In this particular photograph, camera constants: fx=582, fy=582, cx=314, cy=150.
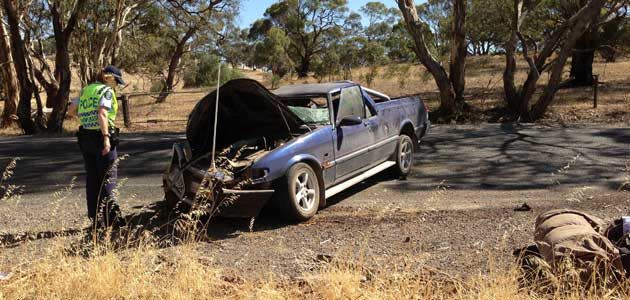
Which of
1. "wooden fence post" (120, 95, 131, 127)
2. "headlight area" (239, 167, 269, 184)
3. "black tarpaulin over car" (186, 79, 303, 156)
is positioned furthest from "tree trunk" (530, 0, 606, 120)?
"wooden fence post" (120, 95, 131, 127)

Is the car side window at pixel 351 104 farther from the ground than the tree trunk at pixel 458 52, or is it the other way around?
the tree trunk at pixel 458 52

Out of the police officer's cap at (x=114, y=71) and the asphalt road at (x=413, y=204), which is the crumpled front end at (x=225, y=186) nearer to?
the asphalt road at (x=413, y=204)

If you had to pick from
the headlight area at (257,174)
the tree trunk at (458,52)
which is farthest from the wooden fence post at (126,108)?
the headlight area at (257,174)

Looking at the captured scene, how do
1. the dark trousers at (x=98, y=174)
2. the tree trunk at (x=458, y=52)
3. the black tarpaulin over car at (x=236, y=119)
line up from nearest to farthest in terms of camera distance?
the dark trousers at (x=98, y=174)
the black tarpaulin over car at (x=236, y=119)
the tree trunk at (x=458, y=52)

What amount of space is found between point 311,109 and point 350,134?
59 centimetres

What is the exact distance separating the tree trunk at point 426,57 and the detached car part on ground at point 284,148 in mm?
9805

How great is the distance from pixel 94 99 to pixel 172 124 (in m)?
15.6

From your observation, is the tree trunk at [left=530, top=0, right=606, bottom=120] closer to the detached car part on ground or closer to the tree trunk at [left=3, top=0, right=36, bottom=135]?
the detached car part on ground

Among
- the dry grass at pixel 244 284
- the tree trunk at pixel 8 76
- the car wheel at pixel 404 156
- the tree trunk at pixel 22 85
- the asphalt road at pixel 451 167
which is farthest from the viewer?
the tree trunk at pixel 8 76

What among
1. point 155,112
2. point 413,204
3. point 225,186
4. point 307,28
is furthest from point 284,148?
point 307,28

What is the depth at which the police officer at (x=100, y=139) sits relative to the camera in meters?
5.93

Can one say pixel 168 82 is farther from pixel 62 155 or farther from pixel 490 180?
pixel 490 180

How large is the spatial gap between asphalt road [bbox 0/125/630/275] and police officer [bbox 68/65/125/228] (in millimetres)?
360

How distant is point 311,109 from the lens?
7.44 meters
